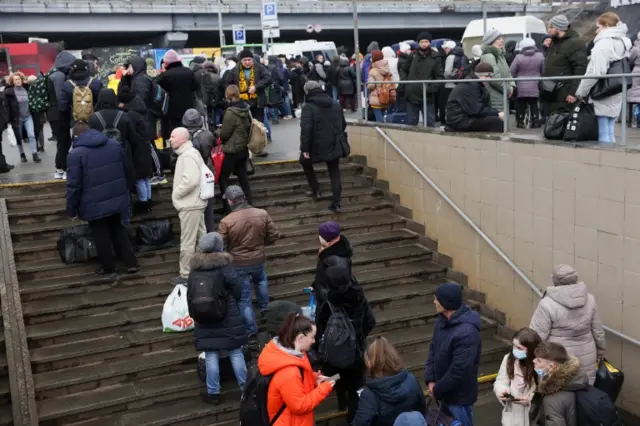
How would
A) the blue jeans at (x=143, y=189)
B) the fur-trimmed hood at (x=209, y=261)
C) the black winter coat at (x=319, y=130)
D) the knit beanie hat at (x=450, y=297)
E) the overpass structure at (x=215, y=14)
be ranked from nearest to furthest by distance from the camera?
the knit beanie hat at (x=450, y=297) → the fur-trimmed hood at (x=209, y=261) → the blue jeans at (x=143, y=189) → the black winter coat at (x=319, y=130) → the overpass structure at (x=215, y=14)

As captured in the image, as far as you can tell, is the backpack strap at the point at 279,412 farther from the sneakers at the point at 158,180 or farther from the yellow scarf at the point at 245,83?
the yellow scarf at the point at 245,83

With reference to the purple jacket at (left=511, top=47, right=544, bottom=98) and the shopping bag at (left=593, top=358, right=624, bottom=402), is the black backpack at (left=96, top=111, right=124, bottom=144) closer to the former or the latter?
the shopping bag at (left=593, top=358, right=624, bottom=402)

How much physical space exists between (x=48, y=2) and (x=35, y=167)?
34424 mm

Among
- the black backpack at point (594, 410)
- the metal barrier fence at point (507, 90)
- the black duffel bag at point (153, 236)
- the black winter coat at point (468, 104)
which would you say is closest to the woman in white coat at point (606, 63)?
the metal barrier fence at point (507, 90)

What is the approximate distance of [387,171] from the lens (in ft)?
39.1

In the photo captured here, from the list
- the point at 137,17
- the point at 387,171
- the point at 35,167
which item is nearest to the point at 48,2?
the point at 137,17

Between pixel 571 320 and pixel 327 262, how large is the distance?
7.43 ft

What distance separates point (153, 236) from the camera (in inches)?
390

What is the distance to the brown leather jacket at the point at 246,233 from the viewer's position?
8141 millimetres

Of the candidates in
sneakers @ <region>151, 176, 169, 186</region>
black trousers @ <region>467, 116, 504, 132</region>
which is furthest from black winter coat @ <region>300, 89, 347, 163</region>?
sneakers @ <region>151, 176, 169, 186</region>

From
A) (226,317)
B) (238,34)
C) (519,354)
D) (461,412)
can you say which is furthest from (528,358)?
(238,34)

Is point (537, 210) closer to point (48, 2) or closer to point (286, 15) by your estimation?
point (48, 2)

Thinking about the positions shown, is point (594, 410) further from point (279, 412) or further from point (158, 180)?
point (158, 180)

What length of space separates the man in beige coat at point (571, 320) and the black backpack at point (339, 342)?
5.87 ft
